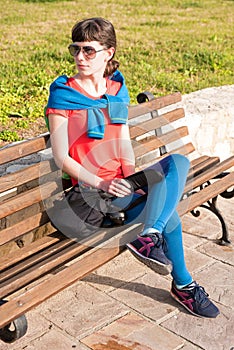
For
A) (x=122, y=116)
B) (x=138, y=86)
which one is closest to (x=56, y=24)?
(x=138, y=86)

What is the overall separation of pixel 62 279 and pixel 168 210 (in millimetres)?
732

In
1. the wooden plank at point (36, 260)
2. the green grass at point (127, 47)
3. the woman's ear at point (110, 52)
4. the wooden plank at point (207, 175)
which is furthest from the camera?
the green grass at point (127, 47)

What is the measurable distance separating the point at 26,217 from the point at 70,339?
83 centimetres

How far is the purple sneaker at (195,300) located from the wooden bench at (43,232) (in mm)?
450

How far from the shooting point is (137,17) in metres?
10.8

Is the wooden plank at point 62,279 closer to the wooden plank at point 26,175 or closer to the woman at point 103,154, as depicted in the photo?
the woman at point 103,154

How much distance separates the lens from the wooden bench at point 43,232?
128 inches

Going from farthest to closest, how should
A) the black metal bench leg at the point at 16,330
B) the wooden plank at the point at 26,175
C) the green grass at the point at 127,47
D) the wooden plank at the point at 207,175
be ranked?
the green grass at the point at 127,47 → the wooden plank at the point at 207,175 → the wooden plank at the point at 26,175 → the black metal bench leg at the point at 16,330

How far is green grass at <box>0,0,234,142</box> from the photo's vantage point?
6512 millimetres

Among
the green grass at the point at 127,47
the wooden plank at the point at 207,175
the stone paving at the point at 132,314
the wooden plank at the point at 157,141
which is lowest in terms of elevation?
the stone paving at the point at 132,314

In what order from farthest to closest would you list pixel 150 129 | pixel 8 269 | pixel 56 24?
pixel 56 24 → pixel 150 129 → pixel 8 269

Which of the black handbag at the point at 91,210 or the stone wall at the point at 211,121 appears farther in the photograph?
the stone wall at the point at 211,121

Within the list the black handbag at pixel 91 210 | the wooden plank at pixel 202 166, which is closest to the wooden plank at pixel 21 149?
the black handbag at pixel 91 210

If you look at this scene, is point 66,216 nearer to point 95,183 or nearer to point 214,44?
point 95,183
